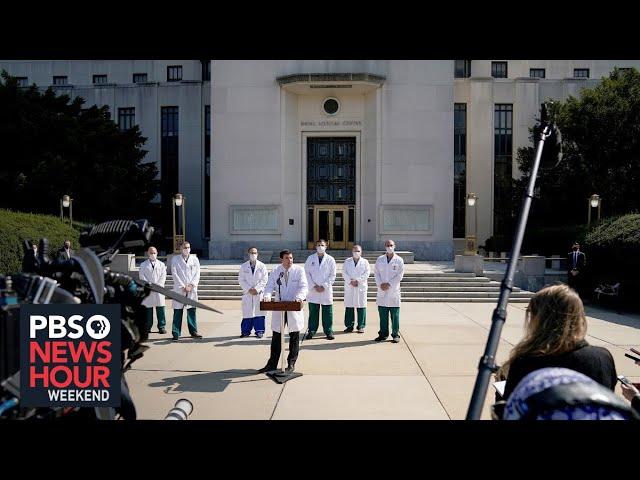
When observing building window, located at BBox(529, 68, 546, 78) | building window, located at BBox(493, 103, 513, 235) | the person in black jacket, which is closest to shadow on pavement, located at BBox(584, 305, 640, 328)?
the person in black jacket

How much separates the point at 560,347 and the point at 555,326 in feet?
0.37

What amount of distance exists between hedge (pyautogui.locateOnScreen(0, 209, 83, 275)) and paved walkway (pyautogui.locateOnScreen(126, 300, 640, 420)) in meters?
4.94

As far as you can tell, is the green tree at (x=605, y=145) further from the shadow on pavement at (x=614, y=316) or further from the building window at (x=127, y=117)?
the building window at (x=127, y=117)

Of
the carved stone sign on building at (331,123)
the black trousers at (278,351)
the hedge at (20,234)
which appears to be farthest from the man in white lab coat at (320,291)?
the carved stone sign on building at (331,123)

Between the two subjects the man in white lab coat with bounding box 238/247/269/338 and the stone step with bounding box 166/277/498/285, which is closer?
the man in white lab coat with bounding box 238/247/269/338

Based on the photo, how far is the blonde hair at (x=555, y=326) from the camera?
2648mm

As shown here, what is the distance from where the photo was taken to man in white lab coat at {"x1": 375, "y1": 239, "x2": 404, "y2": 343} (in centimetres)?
1016

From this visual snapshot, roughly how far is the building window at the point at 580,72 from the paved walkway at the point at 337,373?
32.9 m

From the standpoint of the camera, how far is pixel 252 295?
10305mm

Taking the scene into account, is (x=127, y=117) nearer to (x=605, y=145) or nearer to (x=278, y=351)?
(x=605, y=145)

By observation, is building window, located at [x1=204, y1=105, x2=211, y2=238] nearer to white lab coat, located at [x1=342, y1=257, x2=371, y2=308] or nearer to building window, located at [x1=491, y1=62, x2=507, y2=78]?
building window, located at [x1=491, y1=62, x2=507, y2=78]
